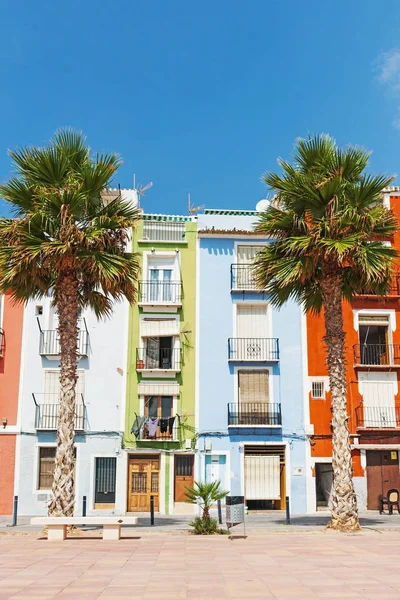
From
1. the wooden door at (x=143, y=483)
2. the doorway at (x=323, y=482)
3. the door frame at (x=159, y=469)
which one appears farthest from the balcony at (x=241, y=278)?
the wooden door at (x=143, y=483)

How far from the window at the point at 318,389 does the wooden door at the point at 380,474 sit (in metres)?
2.98

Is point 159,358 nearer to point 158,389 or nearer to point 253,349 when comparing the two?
point 158,389

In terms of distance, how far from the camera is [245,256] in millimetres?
28938

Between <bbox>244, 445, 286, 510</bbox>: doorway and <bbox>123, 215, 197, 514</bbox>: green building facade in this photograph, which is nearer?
<bbox>244, 445, 286, 510</bbox>: doorway

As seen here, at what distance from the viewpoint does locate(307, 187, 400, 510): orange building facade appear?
26.2 m

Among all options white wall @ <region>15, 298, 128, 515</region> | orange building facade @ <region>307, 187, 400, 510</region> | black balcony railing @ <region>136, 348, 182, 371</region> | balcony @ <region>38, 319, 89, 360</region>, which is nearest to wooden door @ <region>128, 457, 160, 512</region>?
white wall @ <region>15, 298, 128, 515</region>

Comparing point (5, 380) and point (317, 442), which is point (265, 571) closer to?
point (317, 442)

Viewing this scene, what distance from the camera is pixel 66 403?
1745cm

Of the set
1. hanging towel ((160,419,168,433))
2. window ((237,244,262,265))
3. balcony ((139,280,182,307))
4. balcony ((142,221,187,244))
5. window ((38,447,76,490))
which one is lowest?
window ((38,447,76,490))

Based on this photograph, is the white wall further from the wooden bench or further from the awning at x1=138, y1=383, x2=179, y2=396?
the wooden bench

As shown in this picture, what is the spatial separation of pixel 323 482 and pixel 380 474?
232 centimetres

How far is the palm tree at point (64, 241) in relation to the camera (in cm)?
1702

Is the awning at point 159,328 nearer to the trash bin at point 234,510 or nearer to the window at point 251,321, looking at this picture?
the window at point 251,321

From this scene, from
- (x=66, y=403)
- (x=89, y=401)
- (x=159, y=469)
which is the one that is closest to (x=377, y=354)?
(x=159, y=469)
